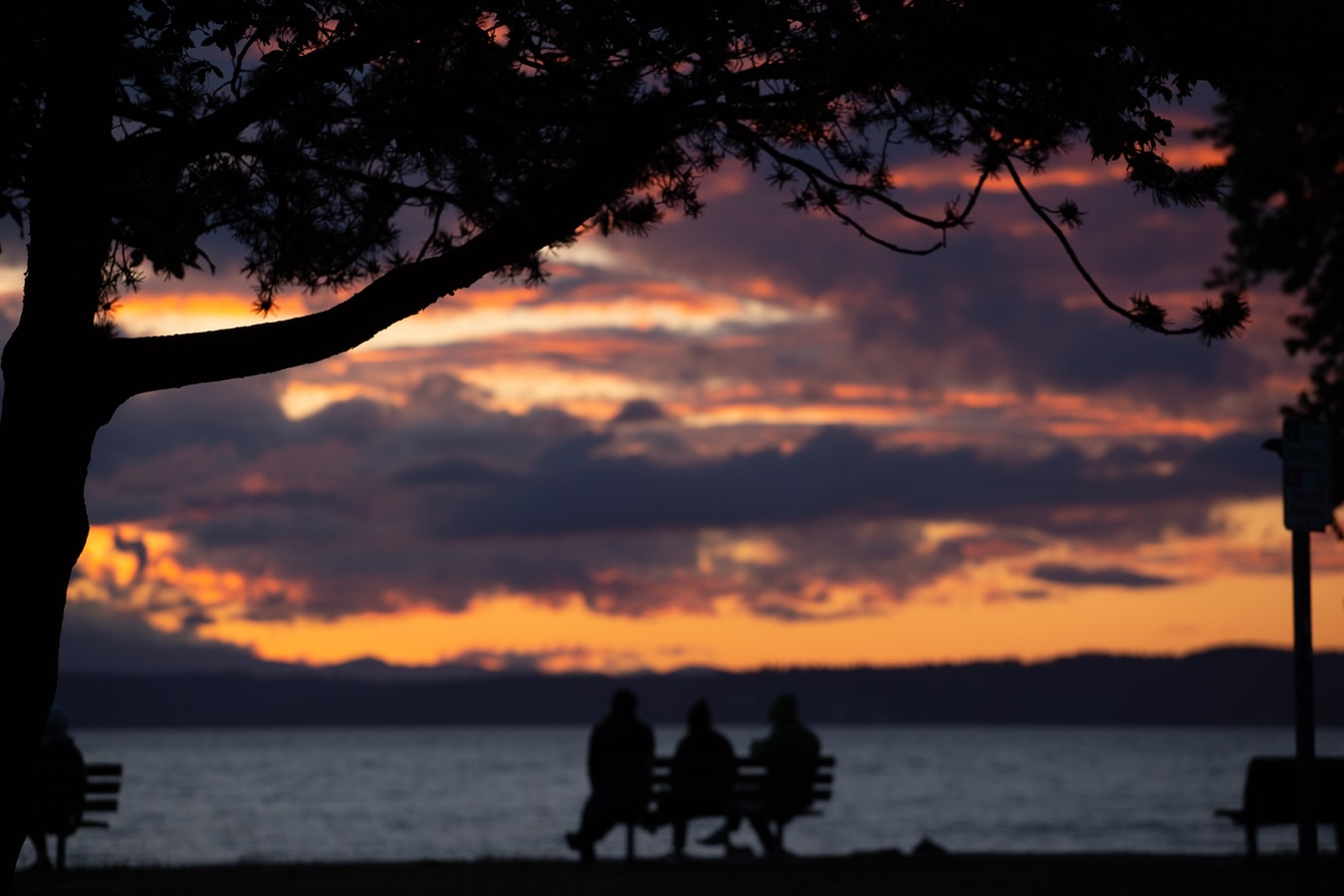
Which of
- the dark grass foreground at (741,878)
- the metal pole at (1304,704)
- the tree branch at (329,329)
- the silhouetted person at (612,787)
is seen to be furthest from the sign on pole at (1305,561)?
the silhouetted person at (612,787)

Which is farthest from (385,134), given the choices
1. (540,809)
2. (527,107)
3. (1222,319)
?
(540,809)

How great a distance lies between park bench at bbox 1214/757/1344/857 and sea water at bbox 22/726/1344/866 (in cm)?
810

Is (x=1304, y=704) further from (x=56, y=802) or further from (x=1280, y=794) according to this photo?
(x=56, y=802)

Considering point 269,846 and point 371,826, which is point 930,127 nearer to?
point 269,846

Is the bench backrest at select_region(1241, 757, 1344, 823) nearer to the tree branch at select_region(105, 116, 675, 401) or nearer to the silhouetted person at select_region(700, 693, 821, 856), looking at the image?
the silhouetted person at select_region(700, 693, 821, 856)

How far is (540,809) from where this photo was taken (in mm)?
68875

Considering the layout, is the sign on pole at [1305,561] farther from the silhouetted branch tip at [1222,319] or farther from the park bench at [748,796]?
the park bench at [748,796]

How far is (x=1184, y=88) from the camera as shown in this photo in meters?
7.50

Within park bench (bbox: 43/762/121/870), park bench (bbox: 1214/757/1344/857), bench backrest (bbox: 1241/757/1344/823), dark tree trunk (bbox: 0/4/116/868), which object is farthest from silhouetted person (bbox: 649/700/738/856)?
dark tree trunk (bbox: 0/4/116/868)

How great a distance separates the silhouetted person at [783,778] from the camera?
15344mm

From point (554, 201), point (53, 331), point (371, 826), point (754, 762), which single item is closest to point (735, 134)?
point (554, 201)

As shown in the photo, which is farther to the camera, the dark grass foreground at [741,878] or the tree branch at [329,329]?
the dark grass foreground at [741,878]

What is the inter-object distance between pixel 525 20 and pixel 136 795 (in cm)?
7502

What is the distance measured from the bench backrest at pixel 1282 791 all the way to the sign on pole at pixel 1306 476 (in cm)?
667
